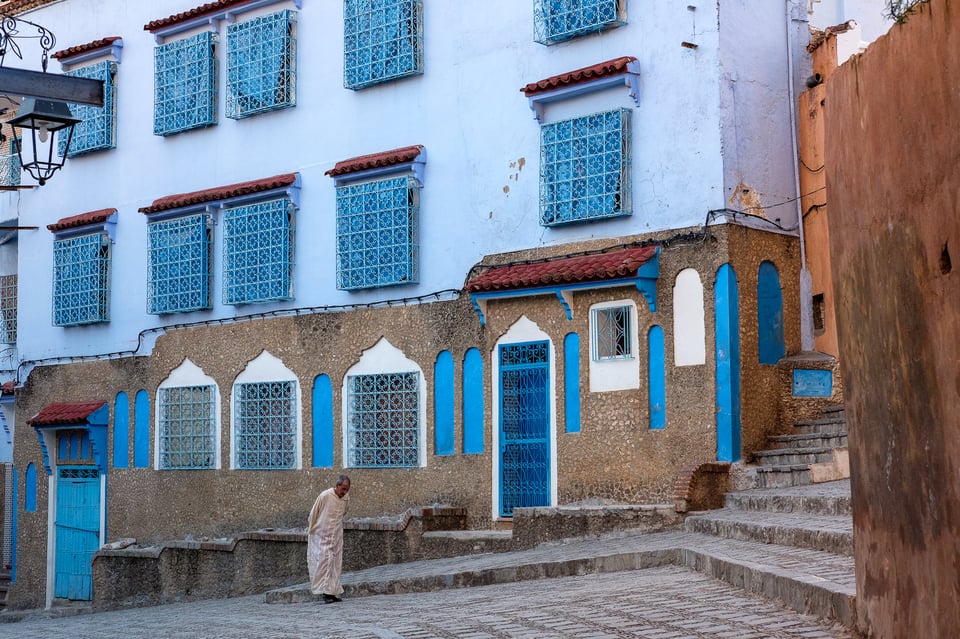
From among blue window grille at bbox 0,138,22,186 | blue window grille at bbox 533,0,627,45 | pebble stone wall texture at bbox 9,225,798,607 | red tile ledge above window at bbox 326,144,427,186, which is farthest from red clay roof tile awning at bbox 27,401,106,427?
blue window grille at bbox 533,0,627,45

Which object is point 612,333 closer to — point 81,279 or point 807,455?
point 807,455

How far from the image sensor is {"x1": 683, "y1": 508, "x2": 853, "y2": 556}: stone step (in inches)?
357

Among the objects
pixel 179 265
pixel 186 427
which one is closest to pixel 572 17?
pixel 179 265

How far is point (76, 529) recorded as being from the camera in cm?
2100

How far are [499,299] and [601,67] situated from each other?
2.94 m

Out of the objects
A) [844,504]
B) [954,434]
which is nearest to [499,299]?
[844,504]

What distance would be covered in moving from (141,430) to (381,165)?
20.3 feet

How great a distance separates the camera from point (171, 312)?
64.6 feet

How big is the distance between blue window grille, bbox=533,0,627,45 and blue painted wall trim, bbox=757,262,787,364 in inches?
125

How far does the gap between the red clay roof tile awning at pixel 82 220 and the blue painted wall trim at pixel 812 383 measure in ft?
36.9

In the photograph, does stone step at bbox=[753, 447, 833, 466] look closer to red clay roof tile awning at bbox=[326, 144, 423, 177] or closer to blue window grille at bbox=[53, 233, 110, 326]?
red clay roof tile awning at bbox=[326, 144, 423, 177]

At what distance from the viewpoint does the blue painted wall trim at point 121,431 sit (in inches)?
802

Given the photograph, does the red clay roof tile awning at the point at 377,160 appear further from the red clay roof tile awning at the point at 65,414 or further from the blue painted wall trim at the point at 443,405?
the red clay roof tile awning at the point at 65,414

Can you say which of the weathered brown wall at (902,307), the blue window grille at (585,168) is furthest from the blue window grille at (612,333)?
the weathered brown wall at (902,307)
